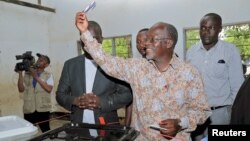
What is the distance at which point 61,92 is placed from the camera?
182cm

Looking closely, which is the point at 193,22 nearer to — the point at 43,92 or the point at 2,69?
the point at 43,92

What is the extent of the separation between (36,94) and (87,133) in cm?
234

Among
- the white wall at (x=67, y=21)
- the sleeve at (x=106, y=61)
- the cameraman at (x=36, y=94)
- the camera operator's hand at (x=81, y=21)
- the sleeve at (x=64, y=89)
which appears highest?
the white wall at (x=67, y=21)

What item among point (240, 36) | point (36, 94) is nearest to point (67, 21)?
point (36, 94)

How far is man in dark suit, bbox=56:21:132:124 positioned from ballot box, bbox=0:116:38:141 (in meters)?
0.47

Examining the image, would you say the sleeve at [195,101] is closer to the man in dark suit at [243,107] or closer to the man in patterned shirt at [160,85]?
the man in patterned shirt at [160,85]

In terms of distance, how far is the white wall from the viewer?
4.90 m

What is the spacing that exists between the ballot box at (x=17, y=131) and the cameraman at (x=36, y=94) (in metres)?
2.09

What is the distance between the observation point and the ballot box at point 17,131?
109cm

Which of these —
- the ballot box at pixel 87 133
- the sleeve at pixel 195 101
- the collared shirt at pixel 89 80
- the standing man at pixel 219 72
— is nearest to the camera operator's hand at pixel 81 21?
the collared shirt at pixel 89 80

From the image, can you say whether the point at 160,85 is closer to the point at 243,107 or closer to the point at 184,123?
the point at 184,123

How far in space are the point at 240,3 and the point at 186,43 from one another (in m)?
1.18

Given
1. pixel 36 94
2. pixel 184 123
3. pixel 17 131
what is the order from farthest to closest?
pixel 36 94
pixel 184 123
pixel 17 131

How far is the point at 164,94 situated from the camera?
4.96ft
